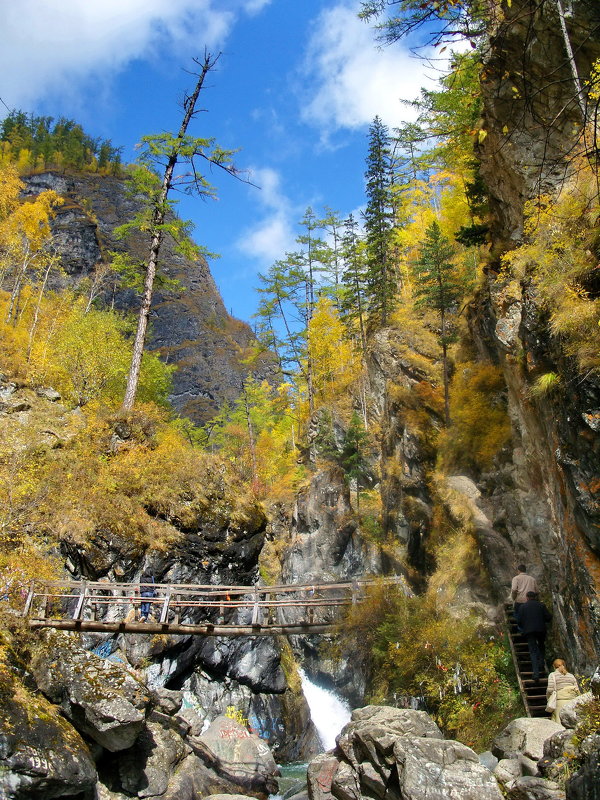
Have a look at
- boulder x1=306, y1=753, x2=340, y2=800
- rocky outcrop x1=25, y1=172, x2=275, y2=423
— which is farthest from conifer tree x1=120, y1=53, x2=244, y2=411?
rocky outcrop x1=25, y1=172, x2=275, y2=423

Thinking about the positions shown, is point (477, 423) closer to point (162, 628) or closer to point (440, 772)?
point (440, 772)

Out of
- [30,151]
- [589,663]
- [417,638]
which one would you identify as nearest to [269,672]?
[417,638]

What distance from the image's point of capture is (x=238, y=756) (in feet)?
49.3

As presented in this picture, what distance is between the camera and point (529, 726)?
10125 millimetres

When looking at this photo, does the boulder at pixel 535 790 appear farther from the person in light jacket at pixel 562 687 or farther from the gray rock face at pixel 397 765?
the person in light jacket at pixel 562 687

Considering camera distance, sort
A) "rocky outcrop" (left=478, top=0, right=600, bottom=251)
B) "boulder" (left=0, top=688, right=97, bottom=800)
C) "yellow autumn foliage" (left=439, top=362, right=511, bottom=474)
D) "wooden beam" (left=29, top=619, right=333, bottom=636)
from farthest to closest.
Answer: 1. "yellow autumn foliage" (left=439, top=362, right=511, bottom=474)
2. "wooden beam" (left=29, top=619, right=333, bottom=636)
3. "rocky outcrop" (left=478, top=0, right=600, bottom=251)
4. "boulder" (left=0, top=688, right=97, bottom=800)

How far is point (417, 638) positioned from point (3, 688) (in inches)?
389

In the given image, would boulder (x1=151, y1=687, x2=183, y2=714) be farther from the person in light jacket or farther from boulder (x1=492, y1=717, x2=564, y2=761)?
the person in light jacket

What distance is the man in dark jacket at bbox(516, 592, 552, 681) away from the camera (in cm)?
1123

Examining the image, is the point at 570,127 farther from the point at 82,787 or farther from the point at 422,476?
the point at 82,787

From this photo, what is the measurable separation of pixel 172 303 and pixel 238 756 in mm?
74331

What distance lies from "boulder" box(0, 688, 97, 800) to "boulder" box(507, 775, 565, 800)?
734 centimetres

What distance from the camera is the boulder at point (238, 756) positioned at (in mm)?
14328

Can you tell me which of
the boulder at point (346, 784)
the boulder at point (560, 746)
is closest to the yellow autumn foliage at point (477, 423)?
the boulder at point (346, 784)
